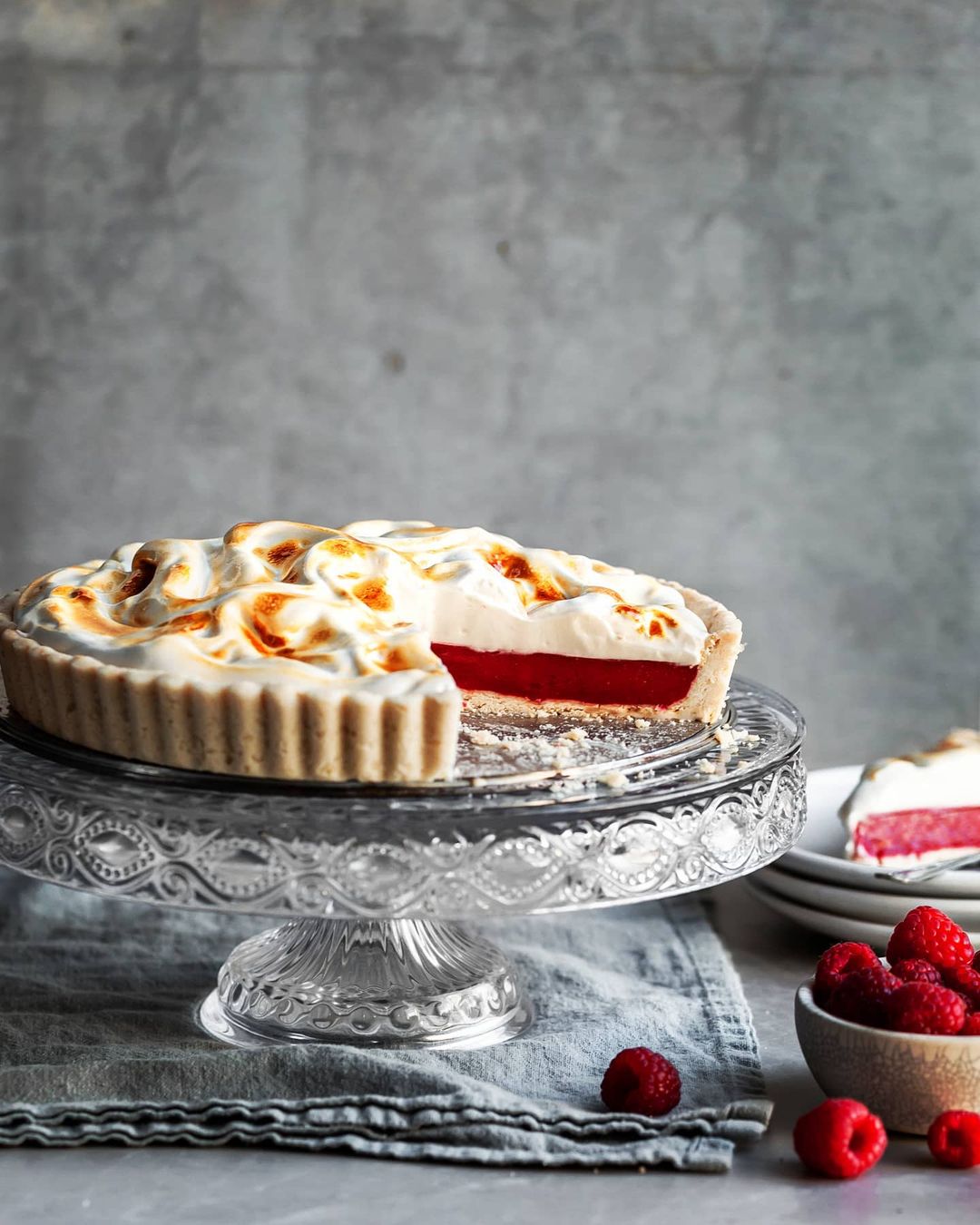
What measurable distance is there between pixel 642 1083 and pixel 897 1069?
34 cm

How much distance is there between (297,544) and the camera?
2.68m

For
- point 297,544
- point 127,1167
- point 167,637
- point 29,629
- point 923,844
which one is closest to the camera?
point 127,1167

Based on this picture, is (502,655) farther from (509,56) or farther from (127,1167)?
(509,56)

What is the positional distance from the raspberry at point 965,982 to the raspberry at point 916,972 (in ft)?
0.05

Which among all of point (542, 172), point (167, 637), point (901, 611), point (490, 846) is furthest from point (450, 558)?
point (901, 611)

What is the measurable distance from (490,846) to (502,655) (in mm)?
810

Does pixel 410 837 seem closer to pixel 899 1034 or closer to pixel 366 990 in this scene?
pixel 366 990

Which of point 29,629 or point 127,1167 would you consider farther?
point 29,629

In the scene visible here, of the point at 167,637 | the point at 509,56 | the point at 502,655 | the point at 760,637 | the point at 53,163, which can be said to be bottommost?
the point at 760,637

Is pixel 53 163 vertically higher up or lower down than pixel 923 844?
higher up

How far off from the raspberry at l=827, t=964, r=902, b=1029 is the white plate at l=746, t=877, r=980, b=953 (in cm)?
60

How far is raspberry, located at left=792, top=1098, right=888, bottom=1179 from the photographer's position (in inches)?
75.7

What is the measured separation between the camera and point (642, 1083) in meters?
2.06

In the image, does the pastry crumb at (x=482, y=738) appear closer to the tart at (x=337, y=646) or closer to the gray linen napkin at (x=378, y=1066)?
the tart at (x=337, y=646)
